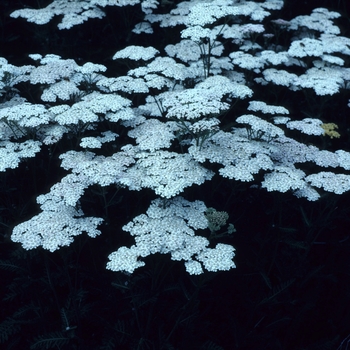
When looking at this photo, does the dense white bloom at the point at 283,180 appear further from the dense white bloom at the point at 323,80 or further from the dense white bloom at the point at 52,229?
the dense white bloom at the point at 323,80

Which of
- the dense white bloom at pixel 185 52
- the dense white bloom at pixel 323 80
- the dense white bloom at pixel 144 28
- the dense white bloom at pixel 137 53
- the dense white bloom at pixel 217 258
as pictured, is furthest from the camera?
the dense white bloom at pixel 144 28

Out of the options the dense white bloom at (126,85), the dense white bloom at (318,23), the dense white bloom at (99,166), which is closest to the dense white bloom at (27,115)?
the dense white bloom at (99,166)

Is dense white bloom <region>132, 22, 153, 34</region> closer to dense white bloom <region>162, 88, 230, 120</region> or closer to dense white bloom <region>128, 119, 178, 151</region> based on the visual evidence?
dense white bloom <region>128, 119, 178, 151</region>

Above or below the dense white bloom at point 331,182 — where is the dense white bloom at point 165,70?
above

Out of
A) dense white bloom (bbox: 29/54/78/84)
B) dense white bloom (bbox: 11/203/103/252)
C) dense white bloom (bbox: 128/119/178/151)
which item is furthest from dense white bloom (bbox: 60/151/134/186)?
dense white bloom (bbox: 29/54/78/84)

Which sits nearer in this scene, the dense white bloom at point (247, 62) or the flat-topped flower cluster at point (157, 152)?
the flat-topped flower cluster at point (157, 152)

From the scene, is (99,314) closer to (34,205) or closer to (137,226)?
(137,226)

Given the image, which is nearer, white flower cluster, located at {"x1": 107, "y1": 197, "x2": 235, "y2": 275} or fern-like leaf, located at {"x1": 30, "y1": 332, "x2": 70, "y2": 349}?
white flower cluster, located at {"x1": 107, "y1": 197, "x2": 235, "y2": 275}

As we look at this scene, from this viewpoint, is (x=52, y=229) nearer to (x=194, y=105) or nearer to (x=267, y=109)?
(x=194, y=105)

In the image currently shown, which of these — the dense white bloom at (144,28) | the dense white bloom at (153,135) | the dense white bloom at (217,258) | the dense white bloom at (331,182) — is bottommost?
the dense white bloom at (217,258)

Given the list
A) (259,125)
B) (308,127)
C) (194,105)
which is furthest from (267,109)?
(194,105)
